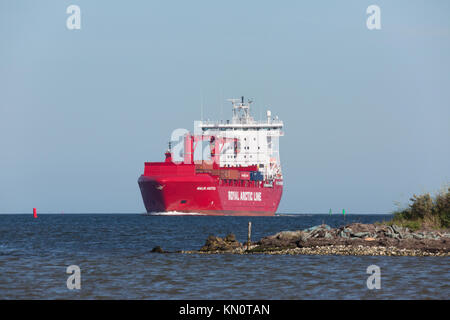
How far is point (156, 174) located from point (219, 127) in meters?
19.0

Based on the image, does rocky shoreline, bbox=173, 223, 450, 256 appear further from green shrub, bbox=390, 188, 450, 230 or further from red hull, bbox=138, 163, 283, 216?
red hull, bbox=138, 163, 283, 216

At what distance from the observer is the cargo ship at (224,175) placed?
8038cm

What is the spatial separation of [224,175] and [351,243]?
54.0 metres

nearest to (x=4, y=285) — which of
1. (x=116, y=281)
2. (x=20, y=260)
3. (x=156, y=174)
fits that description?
(x=116, y=281)

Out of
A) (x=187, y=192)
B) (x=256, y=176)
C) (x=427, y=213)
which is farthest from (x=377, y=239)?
(x=256, y=176)

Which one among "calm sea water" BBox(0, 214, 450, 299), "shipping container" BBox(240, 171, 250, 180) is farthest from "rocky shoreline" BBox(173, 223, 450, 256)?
"shipping container" BBox(240, 171, 250, 180)

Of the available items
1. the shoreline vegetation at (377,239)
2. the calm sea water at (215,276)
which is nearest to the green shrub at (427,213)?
the shoreline vegetation at (377,239)

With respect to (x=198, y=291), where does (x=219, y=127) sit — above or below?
above

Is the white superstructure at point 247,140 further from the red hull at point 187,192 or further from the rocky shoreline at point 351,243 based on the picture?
the rocky shoreline at point 351,243

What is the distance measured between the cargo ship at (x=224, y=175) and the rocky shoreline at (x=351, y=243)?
45835 mm

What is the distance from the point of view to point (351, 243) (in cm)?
3152
